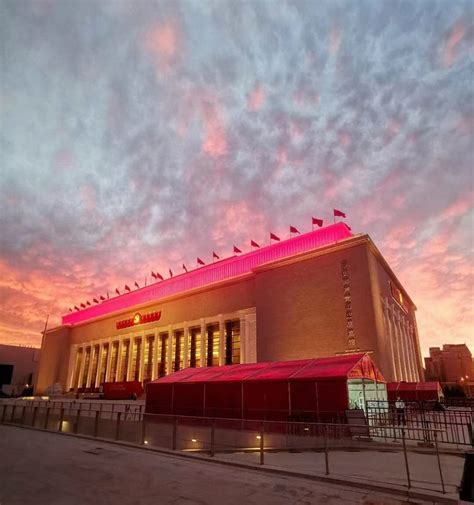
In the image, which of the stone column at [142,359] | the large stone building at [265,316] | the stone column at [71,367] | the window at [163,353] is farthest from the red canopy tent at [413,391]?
the stone column at [71,367]

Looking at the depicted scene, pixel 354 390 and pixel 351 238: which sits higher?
pixel 351 238

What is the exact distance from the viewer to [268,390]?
856 inches

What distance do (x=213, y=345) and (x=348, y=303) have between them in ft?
69.9

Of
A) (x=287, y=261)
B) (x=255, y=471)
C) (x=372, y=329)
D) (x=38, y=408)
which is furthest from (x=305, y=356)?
(x=255, y=471)

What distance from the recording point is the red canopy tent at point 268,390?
1944cm

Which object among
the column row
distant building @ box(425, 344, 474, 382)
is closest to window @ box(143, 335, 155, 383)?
the column row

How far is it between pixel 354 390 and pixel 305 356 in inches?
691

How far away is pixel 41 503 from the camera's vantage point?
688 centimetres

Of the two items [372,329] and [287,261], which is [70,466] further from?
[287,261]

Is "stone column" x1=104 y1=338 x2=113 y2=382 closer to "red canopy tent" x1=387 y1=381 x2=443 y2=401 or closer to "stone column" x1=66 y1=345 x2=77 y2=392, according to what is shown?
"stone column" x1=66 y1=345 x2=77 y2=392

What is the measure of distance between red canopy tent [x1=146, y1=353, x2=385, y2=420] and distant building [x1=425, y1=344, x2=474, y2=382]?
137m

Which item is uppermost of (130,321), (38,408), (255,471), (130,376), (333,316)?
(130,321)

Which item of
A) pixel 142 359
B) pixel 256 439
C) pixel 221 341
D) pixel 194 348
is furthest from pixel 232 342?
pixel 256 439

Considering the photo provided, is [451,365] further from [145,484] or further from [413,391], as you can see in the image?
[145,484]
